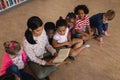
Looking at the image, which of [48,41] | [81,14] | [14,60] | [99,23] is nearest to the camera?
[14,60]

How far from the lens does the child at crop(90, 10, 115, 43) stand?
2.51m

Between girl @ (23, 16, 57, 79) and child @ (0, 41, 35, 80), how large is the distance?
102mm

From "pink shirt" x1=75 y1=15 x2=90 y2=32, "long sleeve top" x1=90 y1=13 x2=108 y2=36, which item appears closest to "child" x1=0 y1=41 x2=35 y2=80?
"pink shirt" x1=75 y1=15 x2=90 y2=32

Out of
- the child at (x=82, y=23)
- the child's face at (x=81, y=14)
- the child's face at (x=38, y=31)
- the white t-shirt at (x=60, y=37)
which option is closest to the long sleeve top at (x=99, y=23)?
the child at (x=82, y=23)

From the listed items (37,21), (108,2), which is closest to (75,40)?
(37,21)

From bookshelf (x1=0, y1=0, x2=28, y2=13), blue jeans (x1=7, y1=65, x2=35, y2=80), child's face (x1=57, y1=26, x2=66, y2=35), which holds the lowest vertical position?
blue jeans (x1=7, y1=65, x2=35, y2=80)

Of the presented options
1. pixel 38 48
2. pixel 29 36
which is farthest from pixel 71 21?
pixel 29 36

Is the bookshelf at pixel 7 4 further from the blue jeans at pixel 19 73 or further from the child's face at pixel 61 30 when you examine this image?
the blue jeans at pixel 19 73

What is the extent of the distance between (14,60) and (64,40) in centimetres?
65

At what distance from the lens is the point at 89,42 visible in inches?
104

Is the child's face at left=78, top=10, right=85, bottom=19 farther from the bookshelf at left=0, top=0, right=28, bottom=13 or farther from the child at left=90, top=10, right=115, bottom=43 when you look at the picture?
the bookshelf at left=0, top=0, right=28, bottom=13

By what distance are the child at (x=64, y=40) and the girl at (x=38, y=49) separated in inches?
4.7

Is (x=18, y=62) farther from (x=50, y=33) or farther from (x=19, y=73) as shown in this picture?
(x=50, y=33)

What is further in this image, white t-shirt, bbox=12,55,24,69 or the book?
the book
